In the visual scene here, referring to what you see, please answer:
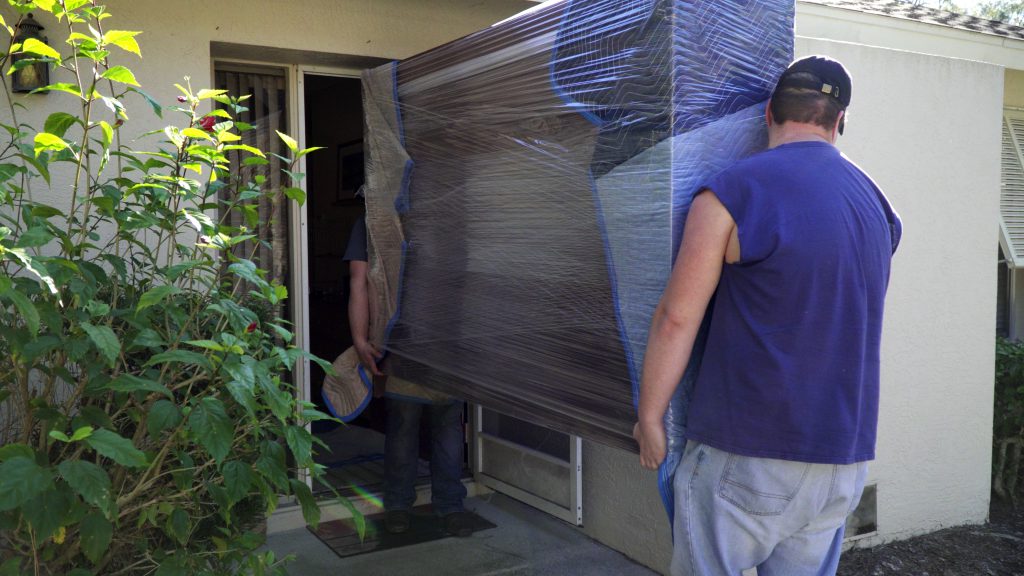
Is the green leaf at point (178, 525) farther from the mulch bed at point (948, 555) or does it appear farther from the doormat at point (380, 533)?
the mulch bed at point (948, 555)

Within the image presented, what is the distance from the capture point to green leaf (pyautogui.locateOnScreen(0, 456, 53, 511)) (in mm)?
1729

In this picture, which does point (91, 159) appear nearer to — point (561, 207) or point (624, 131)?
point (561, 207)

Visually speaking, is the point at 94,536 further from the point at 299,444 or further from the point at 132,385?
the point at 299,444

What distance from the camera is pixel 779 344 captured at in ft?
6.70

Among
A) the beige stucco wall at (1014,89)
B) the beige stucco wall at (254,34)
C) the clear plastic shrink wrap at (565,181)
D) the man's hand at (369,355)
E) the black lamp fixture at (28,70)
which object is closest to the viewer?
the clear plastic shrink wrap at (565,181)

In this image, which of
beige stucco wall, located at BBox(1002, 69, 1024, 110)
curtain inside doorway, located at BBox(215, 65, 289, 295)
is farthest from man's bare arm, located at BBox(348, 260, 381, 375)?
beige stucco wall, located at BBox(1002, 69, 1024, 110)

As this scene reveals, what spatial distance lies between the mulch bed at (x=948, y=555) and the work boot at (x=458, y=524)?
1.64 meters

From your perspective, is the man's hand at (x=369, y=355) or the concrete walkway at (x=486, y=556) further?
the man's hand at (x=369, y=355)

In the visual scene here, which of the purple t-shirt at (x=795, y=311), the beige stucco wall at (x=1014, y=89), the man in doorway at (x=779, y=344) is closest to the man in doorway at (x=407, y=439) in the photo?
the man in doorway at (x=779, y=344)

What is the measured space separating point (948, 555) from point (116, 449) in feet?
11.5

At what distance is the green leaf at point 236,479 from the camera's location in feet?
6.92

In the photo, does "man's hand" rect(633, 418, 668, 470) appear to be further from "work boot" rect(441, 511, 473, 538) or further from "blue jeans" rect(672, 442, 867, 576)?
"work boot" rect(441, 511, 473, 538)

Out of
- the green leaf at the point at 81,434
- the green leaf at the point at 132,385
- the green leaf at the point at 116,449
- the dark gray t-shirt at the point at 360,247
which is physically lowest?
the green leaf at the point at 116,449

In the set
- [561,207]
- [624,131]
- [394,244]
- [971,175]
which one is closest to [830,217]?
[624,131]
